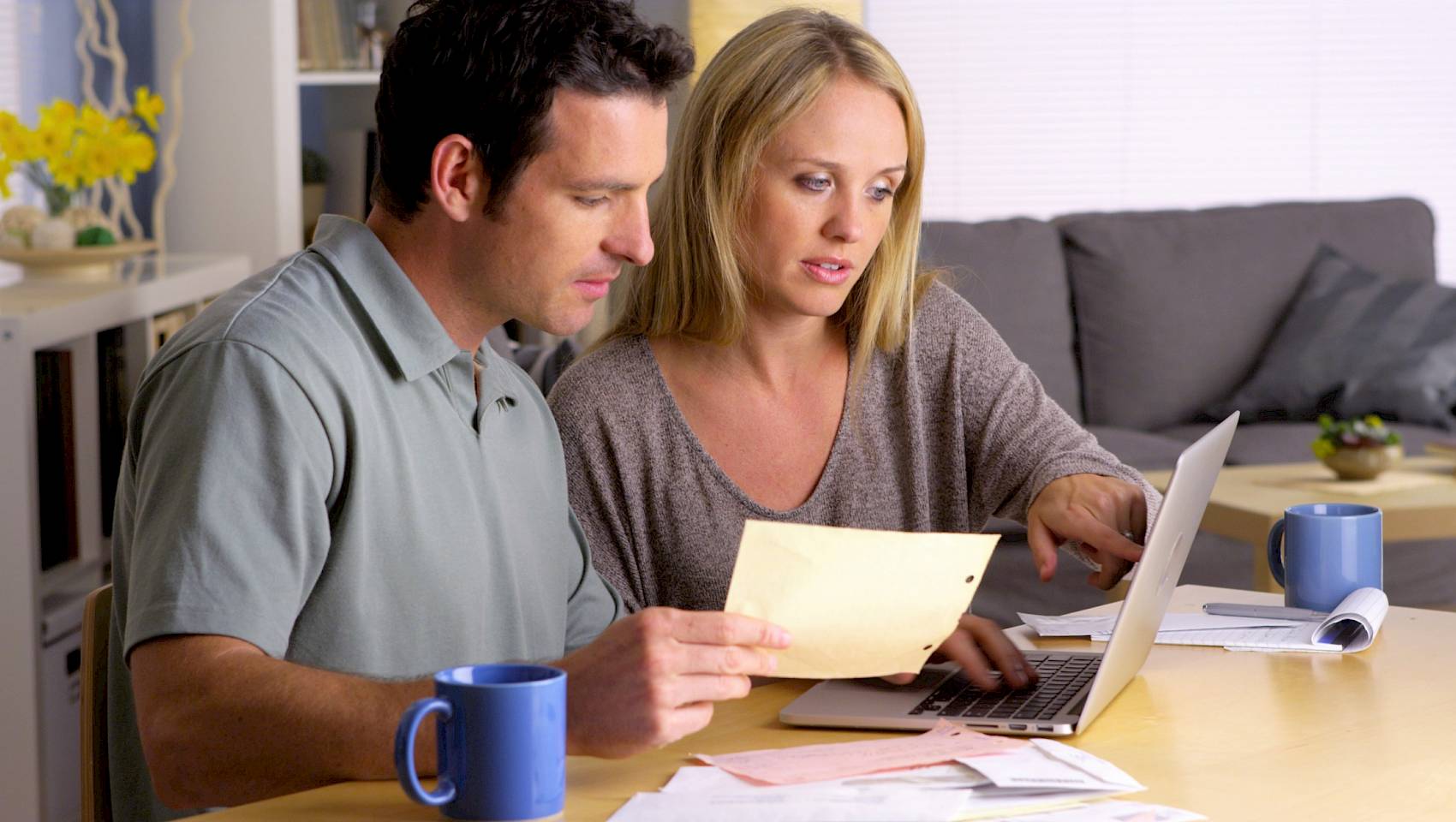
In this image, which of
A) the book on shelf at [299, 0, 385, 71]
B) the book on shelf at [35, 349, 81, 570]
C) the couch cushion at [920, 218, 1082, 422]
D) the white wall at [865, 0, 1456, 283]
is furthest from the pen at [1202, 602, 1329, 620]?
the white wall at [865, 0, 1456, 283]

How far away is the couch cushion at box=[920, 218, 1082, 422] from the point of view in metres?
3.92

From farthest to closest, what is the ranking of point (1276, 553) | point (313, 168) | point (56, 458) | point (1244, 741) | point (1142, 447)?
point (313, 168)
point (1142, 447)
point (56, 458)
point (1276, 553)
point (1244, 741)

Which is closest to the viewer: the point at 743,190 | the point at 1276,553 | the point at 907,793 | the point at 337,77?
the point at 907,793

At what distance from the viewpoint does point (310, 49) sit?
3961 mm

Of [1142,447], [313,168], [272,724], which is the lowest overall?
[1142,447]

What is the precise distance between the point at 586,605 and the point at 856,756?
48cm

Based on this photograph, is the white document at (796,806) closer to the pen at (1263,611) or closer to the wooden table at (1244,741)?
the wooden table at (1244,741)

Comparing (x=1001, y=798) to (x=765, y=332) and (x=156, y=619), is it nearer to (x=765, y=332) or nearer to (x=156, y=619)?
(x=156, y=619)

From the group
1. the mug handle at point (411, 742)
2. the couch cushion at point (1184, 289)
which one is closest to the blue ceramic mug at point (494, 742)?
the mug handle at point (411, 742)

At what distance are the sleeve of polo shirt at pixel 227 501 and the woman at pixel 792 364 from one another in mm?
633

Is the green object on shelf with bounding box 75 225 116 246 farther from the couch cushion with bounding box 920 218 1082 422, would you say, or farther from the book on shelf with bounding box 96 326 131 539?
the couch cushion with bounding box 920 218 1082 422

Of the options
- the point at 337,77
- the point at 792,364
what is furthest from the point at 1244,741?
the point at 337,77

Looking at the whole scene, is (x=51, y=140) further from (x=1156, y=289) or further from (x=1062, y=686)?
(x=1156, y=289)

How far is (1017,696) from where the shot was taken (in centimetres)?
122
